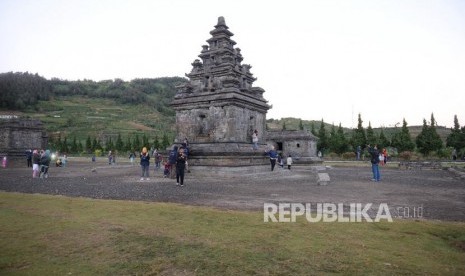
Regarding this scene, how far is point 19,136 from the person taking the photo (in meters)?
40.8

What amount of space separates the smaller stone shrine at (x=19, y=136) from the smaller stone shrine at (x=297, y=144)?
32666 millimetres

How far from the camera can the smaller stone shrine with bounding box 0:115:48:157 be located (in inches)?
1556

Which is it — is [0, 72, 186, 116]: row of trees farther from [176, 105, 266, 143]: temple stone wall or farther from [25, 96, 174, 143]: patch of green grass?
[176, 105, 266, 143]: temple stone wall

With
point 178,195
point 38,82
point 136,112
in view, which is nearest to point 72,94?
point 38,82

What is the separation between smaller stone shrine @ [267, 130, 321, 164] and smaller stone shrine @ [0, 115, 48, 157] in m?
32.7

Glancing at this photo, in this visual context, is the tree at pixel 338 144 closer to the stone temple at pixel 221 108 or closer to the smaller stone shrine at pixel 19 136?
the stone temple at pixel 221 108

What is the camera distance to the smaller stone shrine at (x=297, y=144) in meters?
42.2

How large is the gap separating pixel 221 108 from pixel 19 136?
33230 millimetres

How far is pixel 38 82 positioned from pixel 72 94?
16.0 m

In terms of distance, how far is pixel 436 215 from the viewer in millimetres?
7859

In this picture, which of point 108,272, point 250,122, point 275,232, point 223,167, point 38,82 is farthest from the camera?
point 38,82

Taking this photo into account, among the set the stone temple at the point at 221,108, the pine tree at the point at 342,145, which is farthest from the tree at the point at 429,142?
the stone temple at the point at 221,108

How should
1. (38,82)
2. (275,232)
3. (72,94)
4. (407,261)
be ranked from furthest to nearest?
(72,94) → (38,82) → (275,232) → (407,261)

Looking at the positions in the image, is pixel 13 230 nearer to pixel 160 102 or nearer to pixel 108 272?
pixel 108 272
